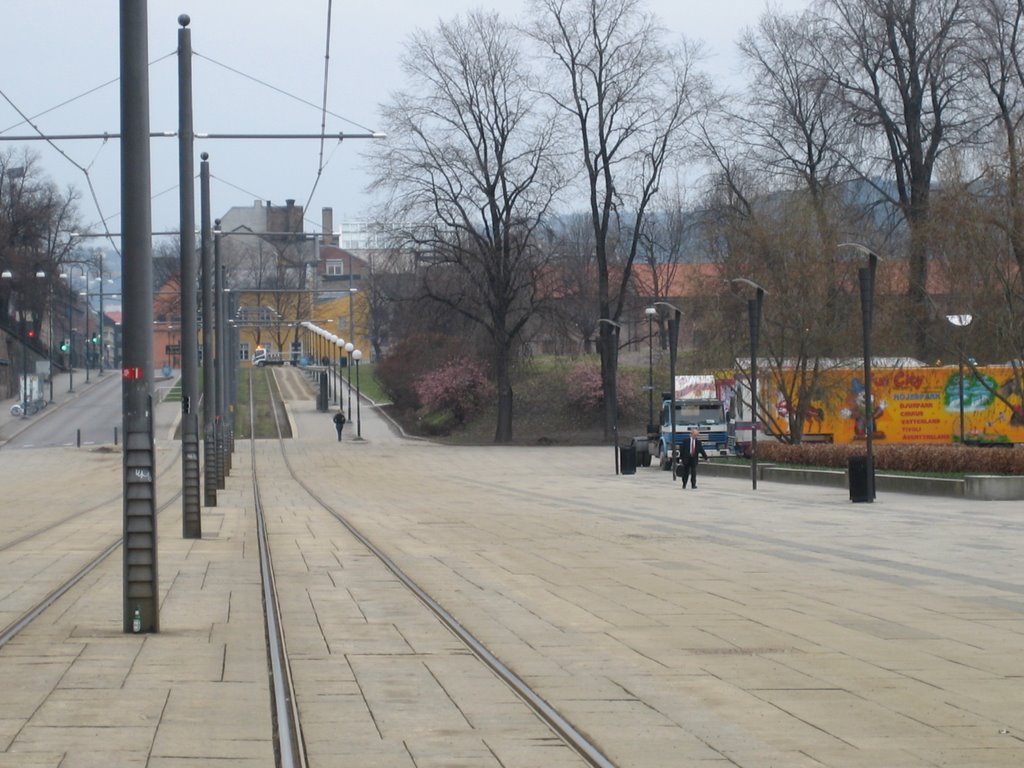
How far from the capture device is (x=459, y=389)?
83375 millimetres

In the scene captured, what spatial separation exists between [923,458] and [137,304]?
2767cm

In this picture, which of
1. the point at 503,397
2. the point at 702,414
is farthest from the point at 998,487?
the point at 503,397

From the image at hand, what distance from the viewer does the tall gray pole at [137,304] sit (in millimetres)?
11031

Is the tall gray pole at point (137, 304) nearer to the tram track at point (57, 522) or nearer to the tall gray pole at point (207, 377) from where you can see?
the tram track at point (57, 522)

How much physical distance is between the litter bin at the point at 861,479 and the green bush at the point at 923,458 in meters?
3.41

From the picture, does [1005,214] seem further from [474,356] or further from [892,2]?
[474,356]

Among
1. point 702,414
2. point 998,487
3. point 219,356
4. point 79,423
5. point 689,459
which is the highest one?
point 219,356

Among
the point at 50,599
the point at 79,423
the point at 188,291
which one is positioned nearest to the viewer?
→ the point at 50,599


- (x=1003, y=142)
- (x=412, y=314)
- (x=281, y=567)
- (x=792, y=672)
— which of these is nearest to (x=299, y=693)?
(x=792, y=672)

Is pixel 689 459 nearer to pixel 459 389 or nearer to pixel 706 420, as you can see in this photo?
pixel 706 420

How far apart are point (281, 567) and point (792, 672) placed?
28.6ft

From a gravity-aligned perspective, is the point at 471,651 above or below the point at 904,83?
below

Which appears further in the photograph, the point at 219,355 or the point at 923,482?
the point at 219,355

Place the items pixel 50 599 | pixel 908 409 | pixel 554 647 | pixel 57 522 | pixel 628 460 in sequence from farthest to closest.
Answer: pixel 908 409 → pixel 628 460 → pixel 57 522 → pixel 50 599 → pixel 554 647
